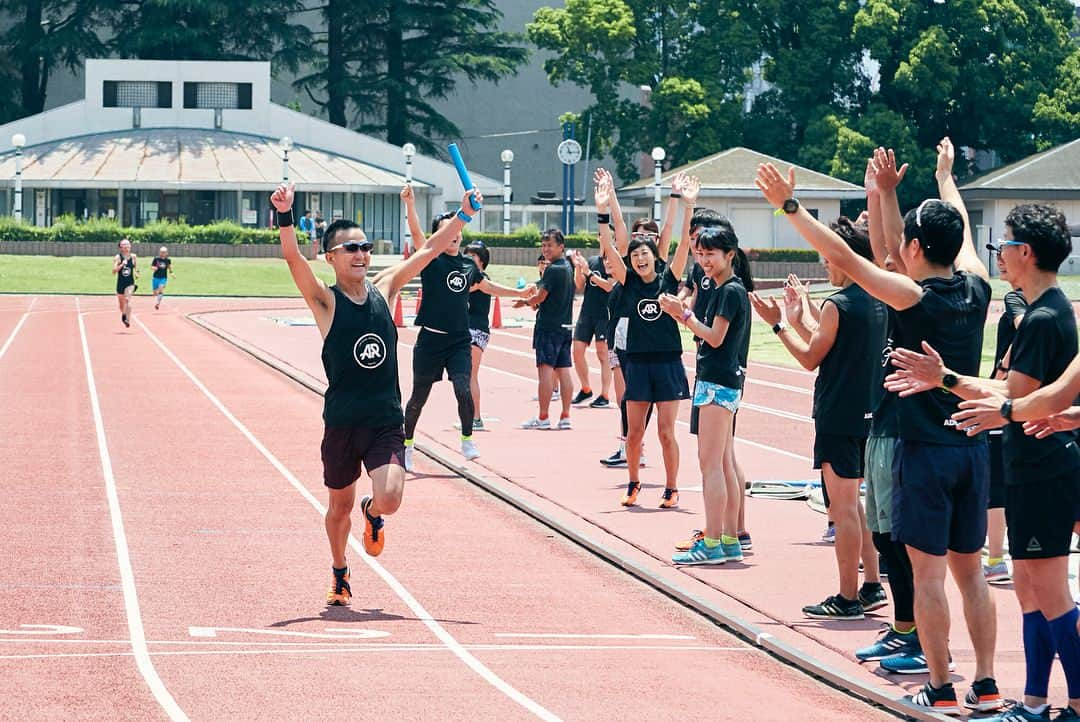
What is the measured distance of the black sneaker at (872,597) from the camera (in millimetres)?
9445

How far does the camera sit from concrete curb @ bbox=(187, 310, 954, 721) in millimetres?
7613

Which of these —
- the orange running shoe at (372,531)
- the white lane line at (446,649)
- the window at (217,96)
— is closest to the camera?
the white lane line at (446,649)

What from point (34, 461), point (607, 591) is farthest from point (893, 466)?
point (34, 461)

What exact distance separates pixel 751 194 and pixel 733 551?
188 feet

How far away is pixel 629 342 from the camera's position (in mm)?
12734

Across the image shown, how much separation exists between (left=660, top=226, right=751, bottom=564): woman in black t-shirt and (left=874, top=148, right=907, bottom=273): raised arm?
2.72 metres

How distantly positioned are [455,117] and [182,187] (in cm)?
2392

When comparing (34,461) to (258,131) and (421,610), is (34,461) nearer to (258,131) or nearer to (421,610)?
(421,610)

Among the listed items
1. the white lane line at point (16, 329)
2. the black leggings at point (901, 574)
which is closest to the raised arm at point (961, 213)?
the black leggings at point (901, 574)

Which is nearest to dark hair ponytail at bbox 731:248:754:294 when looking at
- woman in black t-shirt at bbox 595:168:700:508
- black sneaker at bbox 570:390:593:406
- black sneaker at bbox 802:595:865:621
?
woman in black t-shirt at bbox 595:168:700:508

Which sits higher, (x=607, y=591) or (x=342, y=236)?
(x=342, y=236)

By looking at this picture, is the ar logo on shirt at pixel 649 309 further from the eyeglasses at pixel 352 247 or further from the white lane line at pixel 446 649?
the white lane line at pixel 446 649

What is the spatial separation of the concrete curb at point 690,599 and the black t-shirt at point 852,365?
4.04 ft

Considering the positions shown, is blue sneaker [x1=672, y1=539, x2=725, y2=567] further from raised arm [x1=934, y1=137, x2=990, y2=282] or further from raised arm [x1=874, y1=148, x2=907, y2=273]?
raised arm [x1=874, y1=148, x2=907, y2=273]
